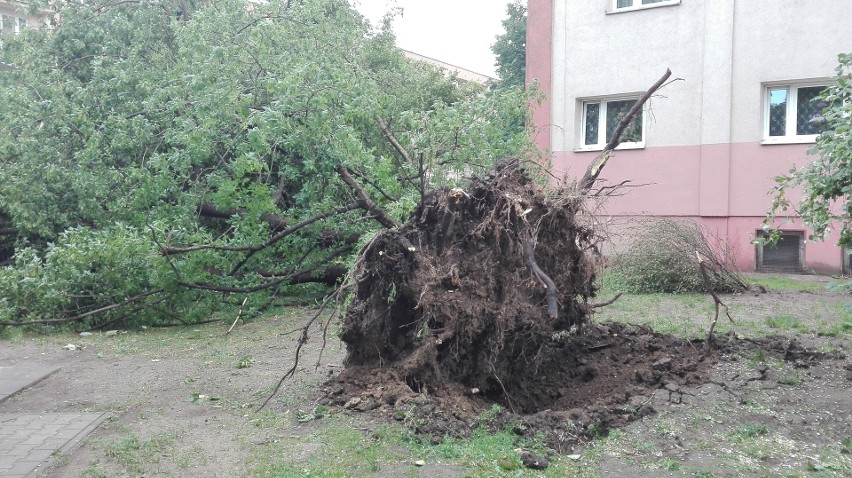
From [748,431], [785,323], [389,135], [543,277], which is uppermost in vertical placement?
[389,135]

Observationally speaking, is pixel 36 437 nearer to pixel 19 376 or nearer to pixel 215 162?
pixel 19 376

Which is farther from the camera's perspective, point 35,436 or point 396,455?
point 35,436

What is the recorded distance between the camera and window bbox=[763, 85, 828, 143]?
13406 mm

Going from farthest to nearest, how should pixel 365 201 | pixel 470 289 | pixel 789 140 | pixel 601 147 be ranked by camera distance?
1. pixel 601 147
2. pixel 789 140
3. pixel 365 201
4. pixel 470 289

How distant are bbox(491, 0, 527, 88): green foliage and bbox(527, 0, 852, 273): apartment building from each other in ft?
47.9

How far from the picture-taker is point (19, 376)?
739cm

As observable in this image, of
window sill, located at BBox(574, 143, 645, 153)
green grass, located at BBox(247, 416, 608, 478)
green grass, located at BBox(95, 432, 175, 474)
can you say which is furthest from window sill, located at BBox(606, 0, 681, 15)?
green grass, located at BBox(95, 432, 175, 474)

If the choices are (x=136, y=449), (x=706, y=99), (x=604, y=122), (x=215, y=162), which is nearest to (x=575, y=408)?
(x=136, y=449)

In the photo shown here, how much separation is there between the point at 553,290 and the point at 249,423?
2.41 metres

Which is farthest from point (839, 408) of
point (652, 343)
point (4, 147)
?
point (4, 147)

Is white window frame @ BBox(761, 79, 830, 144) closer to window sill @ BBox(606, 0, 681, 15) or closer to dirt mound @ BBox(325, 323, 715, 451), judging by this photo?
window sill @ BBox(606, 0, 681, 15)

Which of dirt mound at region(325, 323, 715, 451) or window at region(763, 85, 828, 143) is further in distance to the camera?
window at region(763, 85, 828, 143)

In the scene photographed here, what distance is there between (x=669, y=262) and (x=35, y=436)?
8.45m

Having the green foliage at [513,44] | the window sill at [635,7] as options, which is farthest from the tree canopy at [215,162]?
the green foliage at [513,44]
